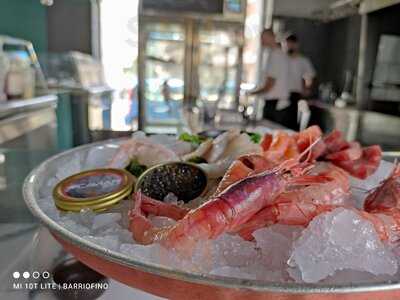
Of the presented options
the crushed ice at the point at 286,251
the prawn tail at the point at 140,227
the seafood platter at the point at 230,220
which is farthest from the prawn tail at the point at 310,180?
the prawn tail at the point at 140,227

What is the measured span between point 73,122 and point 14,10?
1.02 meters

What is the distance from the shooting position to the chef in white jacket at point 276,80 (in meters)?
2.88

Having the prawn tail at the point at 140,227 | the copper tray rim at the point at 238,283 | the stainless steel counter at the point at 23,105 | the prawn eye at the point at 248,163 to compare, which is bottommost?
the stainless steel counter at the point at 23,105

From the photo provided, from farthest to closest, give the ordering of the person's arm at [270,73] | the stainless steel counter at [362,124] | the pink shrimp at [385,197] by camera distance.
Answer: the person's arm at [270,73] < the stainless steel counter at [362,124] < the pink shrimp at [385,197]

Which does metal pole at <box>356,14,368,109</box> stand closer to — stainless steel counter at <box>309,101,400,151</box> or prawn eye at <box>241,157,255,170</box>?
stainless steel counter at <box>309,101,400,151</box>

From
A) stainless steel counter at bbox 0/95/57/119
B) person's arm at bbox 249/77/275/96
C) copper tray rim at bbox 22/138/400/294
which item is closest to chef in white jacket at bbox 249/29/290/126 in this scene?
person's arm at bbox 249/77/275/96

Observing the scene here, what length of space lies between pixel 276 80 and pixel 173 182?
96.2 inches

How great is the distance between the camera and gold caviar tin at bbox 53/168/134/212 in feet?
1.71

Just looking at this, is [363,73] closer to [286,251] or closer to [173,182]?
[173,182]

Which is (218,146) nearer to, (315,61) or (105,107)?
(105,107)

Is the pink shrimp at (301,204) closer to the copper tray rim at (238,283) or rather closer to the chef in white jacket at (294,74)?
the copper tray rim at (238,283)

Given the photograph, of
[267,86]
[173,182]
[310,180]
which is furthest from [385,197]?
[267,86]

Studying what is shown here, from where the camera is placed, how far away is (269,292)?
31 cm

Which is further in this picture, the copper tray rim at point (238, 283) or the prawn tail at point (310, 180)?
the prawn tail at point (310, 180)
